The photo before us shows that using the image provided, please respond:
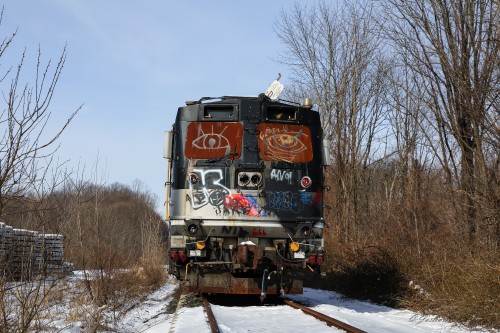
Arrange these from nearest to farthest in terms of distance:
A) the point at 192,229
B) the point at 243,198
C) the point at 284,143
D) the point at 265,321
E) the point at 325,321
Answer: the point at 325,321 < the point at 265,321 < the point at 192,229 < the point at 243,198 < the point at 284,143

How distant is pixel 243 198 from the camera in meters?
9.94

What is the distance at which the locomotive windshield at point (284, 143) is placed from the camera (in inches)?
404

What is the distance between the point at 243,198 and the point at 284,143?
4.36ft

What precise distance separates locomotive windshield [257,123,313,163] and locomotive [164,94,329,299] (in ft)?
0.06

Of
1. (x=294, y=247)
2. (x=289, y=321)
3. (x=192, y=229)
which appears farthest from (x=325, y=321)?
(x=192, y=229)

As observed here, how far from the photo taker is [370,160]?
101ft

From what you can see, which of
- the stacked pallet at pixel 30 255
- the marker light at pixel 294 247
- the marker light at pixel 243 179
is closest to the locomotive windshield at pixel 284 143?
the marker light at pixel 243 179

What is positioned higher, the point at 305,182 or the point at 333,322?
the point at 305,182

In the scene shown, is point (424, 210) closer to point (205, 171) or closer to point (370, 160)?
point (205, 171)

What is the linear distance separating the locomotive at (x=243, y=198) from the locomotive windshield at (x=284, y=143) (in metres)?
0.02

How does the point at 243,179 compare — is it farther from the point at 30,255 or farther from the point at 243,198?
the point at 30,255

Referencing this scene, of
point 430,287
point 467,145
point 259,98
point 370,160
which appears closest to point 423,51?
point 467,145

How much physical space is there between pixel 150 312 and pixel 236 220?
330 cm

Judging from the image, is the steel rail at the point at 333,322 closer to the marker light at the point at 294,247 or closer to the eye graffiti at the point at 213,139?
the marker light at the point at 294,247
